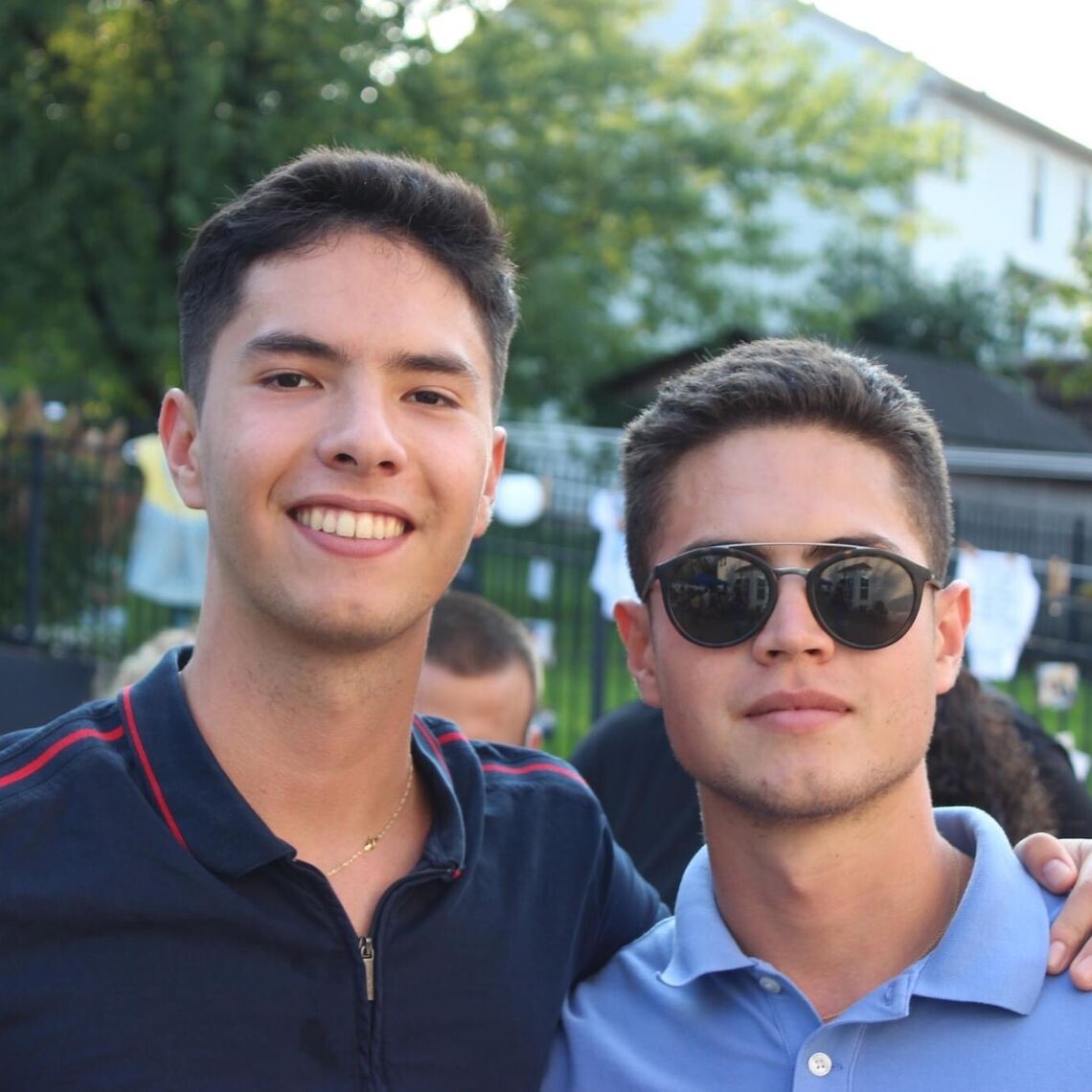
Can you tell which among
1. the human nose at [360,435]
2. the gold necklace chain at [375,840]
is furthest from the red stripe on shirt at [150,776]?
the human nose at [360,435]

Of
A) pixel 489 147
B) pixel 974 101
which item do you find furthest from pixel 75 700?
pixel 974 101

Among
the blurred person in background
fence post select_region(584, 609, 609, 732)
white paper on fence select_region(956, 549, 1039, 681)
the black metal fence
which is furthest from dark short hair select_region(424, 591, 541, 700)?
the black metal fence

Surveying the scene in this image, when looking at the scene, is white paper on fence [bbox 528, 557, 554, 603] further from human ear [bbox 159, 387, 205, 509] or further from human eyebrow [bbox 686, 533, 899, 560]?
human eyebrow [bbox 686, 533, 899, 560]

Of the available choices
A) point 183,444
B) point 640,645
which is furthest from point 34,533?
point 640,645

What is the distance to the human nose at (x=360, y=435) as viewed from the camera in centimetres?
222

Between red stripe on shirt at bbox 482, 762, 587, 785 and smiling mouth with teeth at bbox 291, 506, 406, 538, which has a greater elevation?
smiling mouth with teeth at bbox 291, 506, 406, 538

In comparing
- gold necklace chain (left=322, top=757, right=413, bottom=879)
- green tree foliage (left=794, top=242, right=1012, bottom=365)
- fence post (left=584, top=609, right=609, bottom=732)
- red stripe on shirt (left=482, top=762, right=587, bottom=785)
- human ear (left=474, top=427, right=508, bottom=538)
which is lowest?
fence post (left=584, top=609, right=609, bottom=732)

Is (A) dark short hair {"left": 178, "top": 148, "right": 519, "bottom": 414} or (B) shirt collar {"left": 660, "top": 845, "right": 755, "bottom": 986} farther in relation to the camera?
(A) dark short hair {"left": 178, "top": 148, "right": 519, "bottom": 414}

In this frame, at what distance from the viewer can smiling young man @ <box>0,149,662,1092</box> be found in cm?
203

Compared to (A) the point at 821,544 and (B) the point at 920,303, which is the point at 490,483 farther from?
(B) the point at 920,303

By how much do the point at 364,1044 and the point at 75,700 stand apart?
7100mm

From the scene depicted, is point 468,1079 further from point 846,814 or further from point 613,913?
point 846,814

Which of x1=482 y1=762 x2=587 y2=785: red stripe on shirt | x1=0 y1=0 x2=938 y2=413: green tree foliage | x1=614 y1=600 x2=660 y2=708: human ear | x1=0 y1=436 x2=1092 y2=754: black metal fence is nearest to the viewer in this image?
x1=614 y1=600 x2=660 y2=708: human ear

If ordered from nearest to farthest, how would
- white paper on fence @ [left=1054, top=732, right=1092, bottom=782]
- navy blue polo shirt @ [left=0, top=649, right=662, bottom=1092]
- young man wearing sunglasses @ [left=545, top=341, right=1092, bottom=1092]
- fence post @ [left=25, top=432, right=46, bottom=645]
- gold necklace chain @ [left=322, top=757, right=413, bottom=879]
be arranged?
navy blue polo shirt @ [left=0, top=649, right=662, bottom=1092] < young man wearing sunglasses @ [left=545, top=341, right=1092, bottom=1092] < gold necklace chain @ [left=322, top=757, right=413, bottom=879] < white paper on fence @ [left=1054, top=732, right=1092, bottom=782] < fence post @ [left=25, top=432, right=46, bottom=645]
